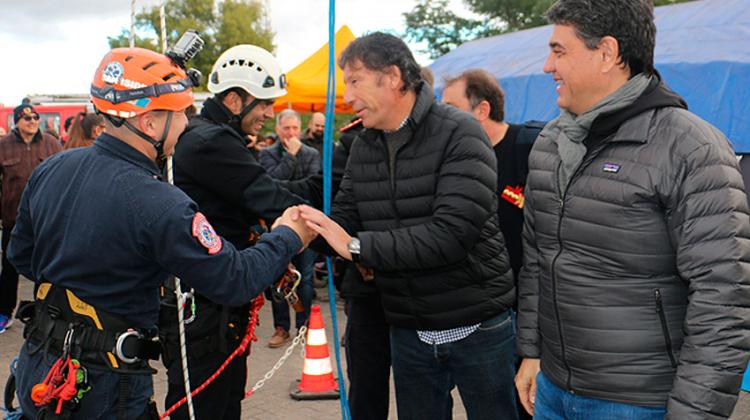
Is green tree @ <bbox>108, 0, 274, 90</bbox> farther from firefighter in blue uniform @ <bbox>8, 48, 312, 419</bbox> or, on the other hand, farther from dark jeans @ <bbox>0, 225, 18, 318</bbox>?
firefighter in blue uniform @ <bbox>8, 48, 312, 419</bbox>

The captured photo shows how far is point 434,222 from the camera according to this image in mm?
2959

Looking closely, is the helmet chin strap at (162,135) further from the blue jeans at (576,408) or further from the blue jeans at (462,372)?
the blue jeans at (576,408)

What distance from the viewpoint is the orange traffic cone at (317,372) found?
587 cm

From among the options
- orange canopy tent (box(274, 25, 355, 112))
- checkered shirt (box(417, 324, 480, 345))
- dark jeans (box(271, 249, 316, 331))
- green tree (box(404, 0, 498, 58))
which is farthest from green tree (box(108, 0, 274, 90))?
checkered shirt (box(417, 324, 480, 345))

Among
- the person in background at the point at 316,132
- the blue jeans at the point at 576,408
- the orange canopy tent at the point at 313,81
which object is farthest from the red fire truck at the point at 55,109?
the blue jeans at the point at 576,408

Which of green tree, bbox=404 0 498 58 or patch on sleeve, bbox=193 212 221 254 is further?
green tree, bbox=404 0 498 58

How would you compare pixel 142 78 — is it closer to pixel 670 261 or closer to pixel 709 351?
pixel 670 261

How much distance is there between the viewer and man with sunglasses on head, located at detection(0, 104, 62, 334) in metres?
8.23

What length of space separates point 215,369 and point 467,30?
2817cm

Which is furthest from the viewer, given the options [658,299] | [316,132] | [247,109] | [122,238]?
[316,132]

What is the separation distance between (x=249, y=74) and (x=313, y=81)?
808 centimetres

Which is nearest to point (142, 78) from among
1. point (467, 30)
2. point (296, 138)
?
point (296, 138)

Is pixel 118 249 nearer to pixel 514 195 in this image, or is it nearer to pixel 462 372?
pixel 462 372

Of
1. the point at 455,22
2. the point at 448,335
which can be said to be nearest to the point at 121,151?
the point at 448,335
